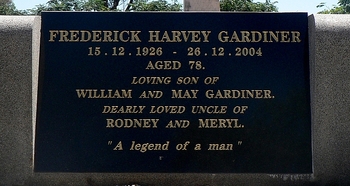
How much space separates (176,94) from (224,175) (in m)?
1.17

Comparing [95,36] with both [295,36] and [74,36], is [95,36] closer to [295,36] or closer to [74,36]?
[74,36]

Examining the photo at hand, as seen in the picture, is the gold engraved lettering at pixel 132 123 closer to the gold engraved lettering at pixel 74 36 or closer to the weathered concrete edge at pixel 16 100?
the weathered concrete edge at pixel 16 100

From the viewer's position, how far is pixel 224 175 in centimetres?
593

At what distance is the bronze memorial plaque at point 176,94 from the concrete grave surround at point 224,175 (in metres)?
0.10

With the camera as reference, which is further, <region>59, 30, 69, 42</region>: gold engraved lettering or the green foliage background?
the green foliage background

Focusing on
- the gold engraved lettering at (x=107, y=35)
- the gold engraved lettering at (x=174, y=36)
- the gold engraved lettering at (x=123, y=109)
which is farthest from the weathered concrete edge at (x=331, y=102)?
the gold engraved lettering at (x=107, y=35)

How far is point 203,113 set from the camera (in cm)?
598

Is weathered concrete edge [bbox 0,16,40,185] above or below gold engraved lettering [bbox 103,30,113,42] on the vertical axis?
below

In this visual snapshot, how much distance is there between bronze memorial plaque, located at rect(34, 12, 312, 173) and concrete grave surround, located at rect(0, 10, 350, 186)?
10 centimetres

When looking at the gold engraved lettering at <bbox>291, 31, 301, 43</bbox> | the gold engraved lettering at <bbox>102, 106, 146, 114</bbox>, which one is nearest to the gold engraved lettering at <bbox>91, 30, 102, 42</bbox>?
the gold engraved lettering at <bbox>102, 106, 146, 114</bbox>

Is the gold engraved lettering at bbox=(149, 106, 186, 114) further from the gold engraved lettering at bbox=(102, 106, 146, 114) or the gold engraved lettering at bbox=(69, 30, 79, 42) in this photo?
the gold engraved lettering at bbox=(69, 30, 79, 42)

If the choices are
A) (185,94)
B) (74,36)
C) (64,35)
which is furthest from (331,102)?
(64,35)

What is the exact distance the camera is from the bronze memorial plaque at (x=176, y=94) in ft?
19.6

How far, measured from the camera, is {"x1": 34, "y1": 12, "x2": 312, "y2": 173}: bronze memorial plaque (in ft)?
19.6
